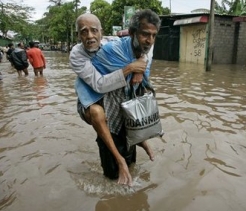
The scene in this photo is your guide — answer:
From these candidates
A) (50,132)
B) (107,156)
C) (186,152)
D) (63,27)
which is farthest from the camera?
(63,27)

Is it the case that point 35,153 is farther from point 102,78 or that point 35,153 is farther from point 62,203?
point 102,78

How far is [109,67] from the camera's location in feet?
7.95

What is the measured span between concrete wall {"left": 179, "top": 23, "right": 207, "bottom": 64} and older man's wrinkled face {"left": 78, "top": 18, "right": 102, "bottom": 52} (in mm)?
15903

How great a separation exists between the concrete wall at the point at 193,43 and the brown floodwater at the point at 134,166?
12.6 metres

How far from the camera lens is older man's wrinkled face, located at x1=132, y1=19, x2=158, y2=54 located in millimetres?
2301

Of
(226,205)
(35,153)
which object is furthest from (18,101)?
(226,205)

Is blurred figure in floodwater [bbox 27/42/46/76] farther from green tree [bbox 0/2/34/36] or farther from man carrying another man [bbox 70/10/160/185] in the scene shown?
green tree [bbox 0/2/34/36]

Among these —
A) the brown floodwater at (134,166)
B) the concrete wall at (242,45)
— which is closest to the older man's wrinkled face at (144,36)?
the brown floodwater at (134,166)

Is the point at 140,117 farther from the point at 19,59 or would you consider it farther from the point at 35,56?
the point at 19,59

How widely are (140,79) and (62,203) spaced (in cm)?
120

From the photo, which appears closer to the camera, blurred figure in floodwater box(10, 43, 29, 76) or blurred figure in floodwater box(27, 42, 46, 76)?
blurred figure in floodwater box(27, 42, 46, 76)

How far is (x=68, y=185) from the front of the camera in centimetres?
274

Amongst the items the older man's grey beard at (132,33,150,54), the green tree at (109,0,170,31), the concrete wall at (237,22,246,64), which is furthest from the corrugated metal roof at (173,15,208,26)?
the older man's grey beard at (132,33,150,54)

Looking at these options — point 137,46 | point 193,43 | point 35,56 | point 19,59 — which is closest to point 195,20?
point 193,43
